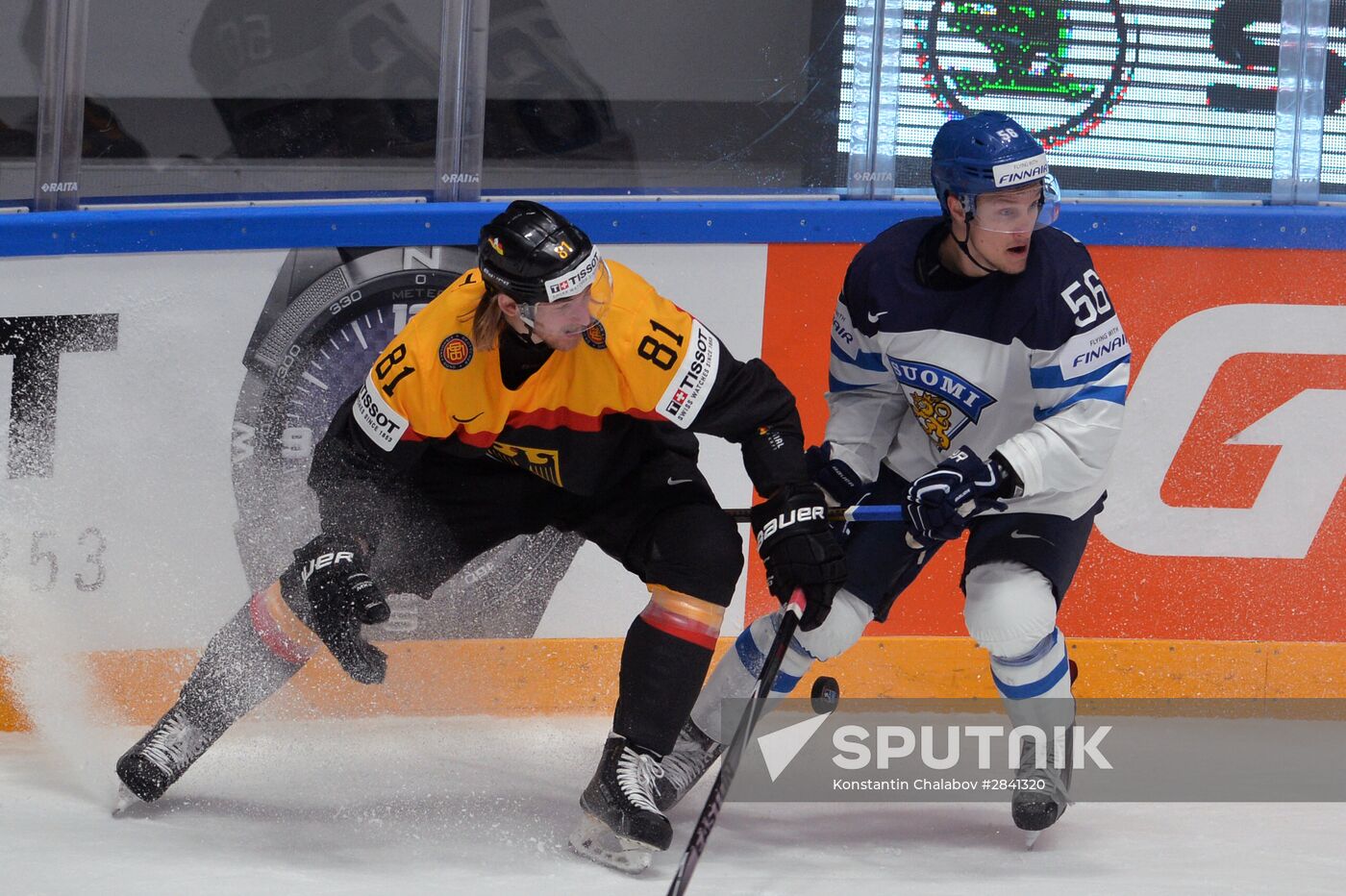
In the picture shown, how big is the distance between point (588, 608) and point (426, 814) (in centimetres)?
87

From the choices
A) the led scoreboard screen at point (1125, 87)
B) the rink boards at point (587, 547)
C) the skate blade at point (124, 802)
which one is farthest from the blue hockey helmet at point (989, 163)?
the skate blade at point (124, 802)

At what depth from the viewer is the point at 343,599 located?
268 cm

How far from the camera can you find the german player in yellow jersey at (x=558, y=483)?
2637 millimetres

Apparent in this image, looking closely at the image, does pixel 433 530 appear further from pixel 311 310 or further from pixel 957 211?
pixel 957 211

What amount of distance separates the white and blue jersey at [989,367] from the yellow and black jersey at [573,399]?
243 millimetres

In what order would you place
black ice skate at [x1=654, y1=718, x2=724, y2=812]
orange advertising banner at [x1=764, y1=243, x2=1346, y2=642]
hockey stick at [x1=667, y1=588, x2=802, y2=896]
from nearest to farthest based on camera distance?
hockey stick at [x1=667, y1=588, x2=802, y2=896]
black ice skate at [x1=654, y1=718, x2=724, y2=812]
orange advertising banner at [x1=764, y1=243, x2=1346, y2=642]

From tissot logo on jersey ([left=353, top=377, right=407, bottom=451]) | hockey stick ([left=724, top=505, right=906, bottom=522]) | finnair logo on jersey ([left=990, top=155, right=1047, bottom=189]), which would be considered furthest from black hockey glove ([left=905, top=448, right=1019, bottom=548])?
tissot logo on jersey ([left=353, top=377, right=407, bottom=451])

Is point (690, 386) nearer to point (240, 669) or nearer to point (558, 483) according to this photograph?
point (558, 483)

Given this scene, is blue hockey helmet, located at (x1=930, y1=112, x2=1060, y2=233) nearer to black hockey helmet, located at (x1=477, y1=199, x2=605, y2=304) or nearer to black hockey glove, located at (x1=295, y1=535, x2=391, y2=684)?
black hockey helmet, located at (x1=477, y1=199, x2=605, y2=304)

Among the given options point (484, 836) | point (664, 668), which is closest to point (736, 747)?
point (664, 668)

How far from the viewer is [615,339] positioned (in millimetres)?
2658

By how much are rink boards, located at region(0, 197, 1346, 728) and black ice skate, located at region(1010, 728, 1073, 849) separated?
91cm

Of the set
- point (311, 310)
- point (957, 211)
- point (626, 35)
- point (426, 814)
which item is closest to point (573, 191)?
point (626, 35)

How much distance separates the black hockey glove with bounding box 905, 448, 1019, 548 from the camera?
267cm
